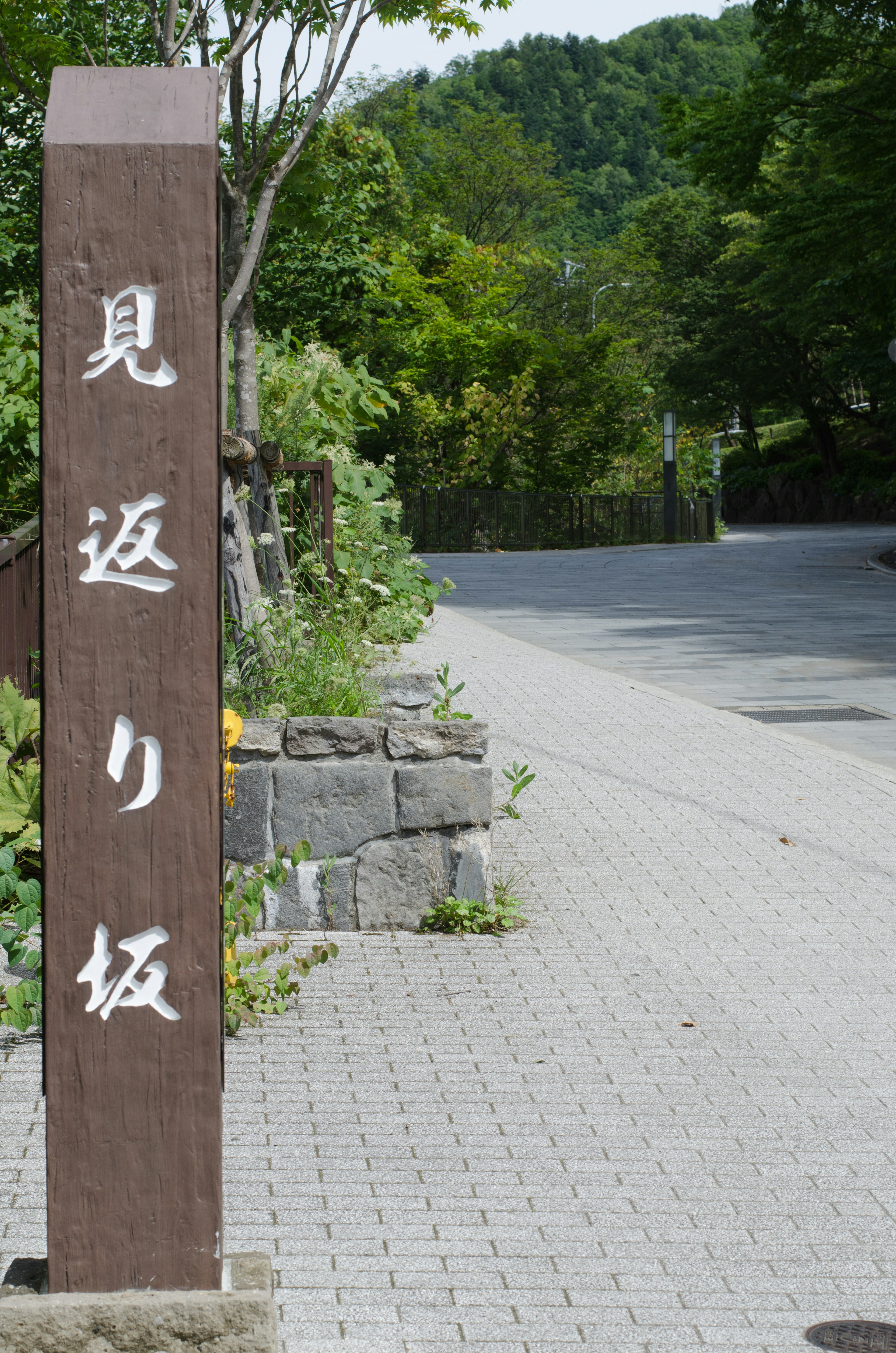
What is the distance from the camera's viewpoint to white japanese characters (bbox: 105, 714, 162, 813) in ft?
8.02

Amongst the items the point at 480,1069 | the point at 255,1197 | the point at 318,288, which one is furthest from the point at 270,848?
the point at 318,288

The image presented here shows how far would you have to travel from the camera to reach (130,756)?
245 cm

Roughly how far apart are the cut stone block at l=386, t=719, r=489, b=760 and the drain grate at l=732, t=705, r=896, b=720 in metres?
5.27

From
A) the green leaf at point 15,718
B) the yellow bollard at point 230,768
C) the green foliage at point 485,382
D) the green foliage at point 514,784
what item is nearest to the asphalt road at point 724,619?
the green foliage at point 514,784

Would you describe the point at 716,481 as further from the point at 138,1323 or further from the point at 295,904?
the point at 138,1323

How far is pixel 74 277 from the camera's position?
2430 millimetres

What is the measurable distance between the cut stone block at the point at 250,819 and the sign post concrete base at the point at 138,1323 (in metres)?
3.05

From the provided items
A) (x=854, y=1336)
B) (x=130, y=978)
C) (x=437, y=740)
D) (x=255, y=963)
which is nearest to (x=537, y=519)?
(x=437, y=740)

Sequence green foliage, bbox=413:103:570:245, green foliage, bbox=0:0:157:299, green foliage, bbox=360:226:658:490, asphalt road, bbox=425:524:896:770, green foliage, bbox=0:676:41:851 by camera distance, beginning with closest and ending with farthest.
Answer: green foliage, bbox=0:676:41:851 < green foliage, bbox=0:0:157:299 < asphalt road, bbox=425:524:896:770 < green foliage, bbox=360:226:658:490 < green foliage, bbox=413:103:570:245

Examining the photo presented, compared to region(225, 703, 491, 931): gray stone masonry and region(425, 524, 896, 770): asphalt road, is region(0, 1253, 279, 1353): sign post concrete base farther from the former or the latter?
region(425, 524, 896, 770): asphalt road

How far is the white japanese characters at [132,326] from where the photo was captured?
2.43m

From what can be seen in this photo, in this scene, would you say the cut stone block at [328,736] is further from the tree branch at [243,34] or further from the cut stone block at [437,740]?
the tree branch at [243,34]

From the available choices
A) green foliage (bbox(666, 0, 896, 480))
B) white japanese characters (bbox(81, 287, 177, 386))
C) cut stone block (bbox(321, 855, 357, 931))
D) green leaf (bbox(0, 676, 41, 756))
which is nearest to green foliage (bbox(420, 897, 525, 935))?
cut stone block (bbox(321, 855, 357, 931))

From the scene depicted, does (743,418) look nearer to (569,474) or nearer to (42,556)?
(569,474)
